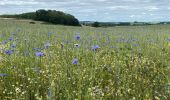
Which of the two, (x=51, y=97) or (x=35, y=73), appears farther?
(x=35, y=73)

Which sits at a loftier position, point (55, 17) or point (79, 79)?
point (79, 79)

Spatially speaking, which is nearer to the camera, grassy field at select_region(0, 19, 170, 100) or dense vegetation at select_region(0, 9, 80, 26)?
grassy field at select_region(0, 19, 170, 100)

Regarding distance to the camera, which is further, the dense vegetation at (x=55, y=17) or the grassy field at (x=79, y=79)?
the dense vegetation at (x=55, y=17)

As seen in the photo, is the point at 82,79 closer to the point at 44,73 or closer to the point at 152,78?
the point at 44,73

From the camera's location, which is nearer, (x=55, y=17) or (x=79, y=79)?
(x=79, y=79)

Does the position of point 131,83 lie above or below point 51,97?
below

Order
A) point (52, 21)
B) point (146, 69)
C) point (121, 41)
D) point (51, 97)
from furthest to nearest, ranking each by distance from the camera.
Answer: point (52, 21), point (121, 41), point (146, 69), point (51, 97)

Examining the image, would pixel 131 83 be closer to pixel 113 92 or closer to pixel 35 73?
pixel 113 92

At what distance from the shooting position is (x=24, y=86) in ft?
13.8

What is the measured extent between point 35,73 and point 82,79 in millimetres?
791

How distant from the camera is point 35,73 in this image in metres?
4.69

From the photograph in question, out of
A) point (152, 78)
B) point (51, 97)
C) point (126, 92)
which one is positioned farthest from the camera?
point (152, 78)

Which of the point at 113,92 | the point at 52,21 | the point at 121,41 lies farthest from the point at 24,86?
the point at 52,21

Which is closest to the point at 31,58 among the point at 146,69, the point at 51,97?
the point at 146,69
